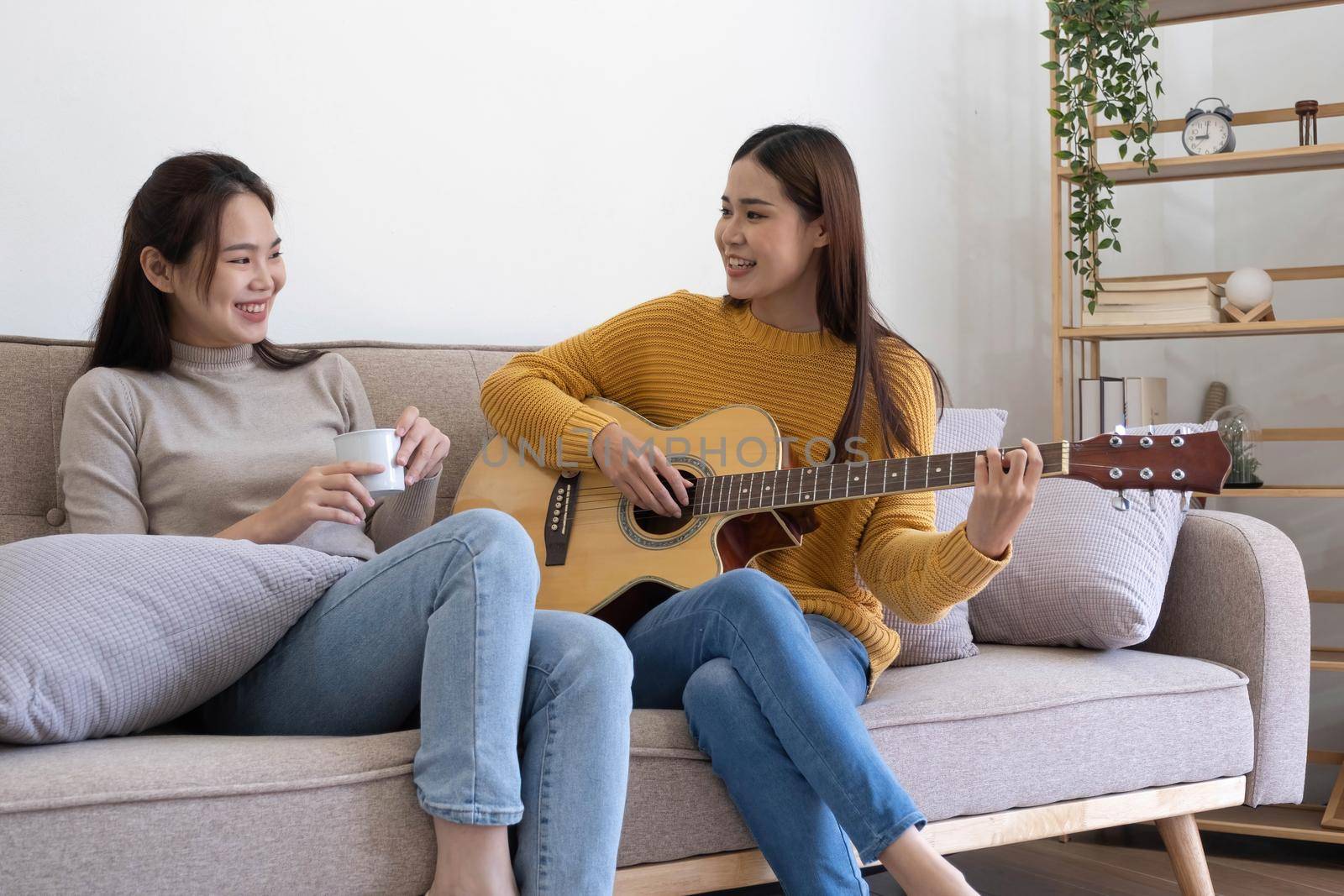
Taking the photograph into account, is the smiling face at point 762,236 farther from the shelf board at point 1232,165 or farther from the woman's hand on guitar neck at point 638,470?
the shelf board at point 1232,165

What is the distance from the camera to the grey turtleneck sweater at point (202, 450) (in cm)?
147

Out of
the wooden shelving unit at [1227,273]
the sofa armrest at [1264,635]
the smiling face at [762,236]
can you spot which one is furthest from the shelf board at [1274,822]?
the smiling face at [762,236]

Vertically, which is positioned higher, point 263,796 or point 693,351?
point 693,351

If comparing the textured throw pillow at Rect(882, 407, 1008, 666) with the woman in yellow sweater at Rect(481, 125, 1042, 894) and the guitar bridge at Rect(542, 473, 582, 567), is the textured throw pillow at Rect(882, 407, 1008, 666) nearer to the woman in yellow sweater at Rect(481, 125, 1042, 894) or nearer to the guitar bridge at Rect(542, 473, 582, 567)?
the woman in yellow sweater at Rect(481, 125, 1042, 894)

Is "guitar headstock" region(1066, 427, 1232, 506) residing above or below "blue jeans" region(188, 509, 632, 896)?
above

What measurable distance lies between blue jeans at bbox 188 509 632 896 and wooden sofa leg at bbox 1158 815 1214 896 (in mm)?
923

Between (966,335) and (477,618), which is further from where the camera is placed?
(966,335)

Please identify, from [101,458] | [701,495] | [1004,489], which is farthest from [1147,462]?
[101,458]

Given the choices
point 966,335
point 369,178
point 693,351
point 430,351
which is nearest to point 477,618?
point 693,351

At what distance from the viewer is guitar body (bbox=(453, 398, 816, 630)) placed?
1526 millimetres

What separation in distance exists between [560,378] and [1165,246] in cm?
199

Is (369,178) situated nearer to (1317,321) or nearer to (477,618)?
(477,618)

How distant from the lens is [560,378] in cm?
178

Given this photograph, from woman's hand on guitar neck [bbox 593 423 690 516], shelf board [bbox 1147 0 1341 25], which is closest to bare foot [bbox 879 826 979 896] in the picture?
woman's hand on guitar neck [bbox 593 423 690 516]
